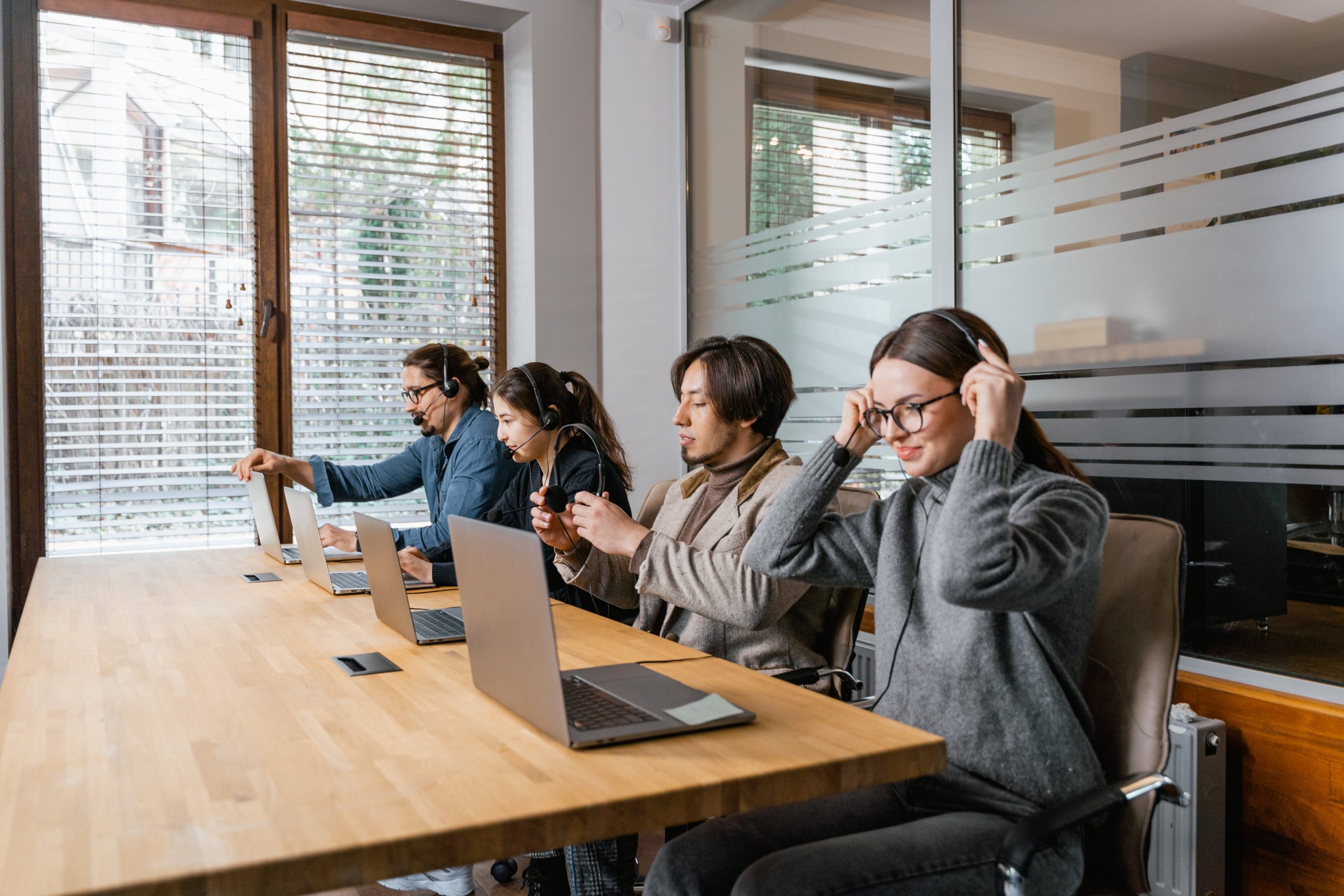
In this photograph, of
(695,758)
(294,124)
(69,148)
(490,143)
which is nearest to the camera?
(695,758)

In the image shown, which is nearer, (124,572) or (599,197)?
(124,572)

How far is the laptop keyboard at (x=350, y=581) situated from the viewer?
237 centimetres

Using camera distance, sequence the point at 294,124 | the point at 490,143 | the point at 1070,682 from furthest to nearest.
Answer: the point at 490,143, the point at 294,124, the point at 1070,682

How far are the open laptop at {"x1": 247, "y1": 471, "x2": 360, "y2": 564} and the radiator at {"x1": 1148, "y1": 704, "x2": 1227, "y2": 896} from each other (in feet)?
6.62

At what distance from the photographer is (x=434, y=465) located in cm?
351

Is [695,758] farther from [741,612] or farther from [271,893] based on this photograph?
[741,612]

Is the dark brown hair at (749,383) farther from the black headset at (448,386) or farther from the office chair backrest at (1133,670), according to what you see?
the black headset at (448,386)

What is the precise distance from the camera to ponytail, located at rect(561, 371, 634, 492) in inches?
106

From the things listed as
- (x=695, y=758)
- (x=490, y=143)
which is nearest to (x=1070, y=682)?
(x=695, y=758)

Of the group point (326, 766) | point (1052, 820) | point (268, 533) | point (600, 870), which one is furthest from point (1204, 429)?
point (268, 533)

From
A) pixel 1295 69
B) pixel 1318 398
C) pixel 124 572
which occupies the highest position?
pixel 1295 69

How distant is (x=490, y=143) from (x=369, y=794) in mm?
3603

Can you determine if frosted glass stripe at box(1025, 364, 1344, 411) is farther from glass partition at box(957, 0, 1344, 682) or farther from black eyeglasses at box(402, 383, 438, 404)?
black eyeglasses at box(402, 383, 438, 404)

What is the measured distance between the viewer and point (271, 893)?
0.89 m
